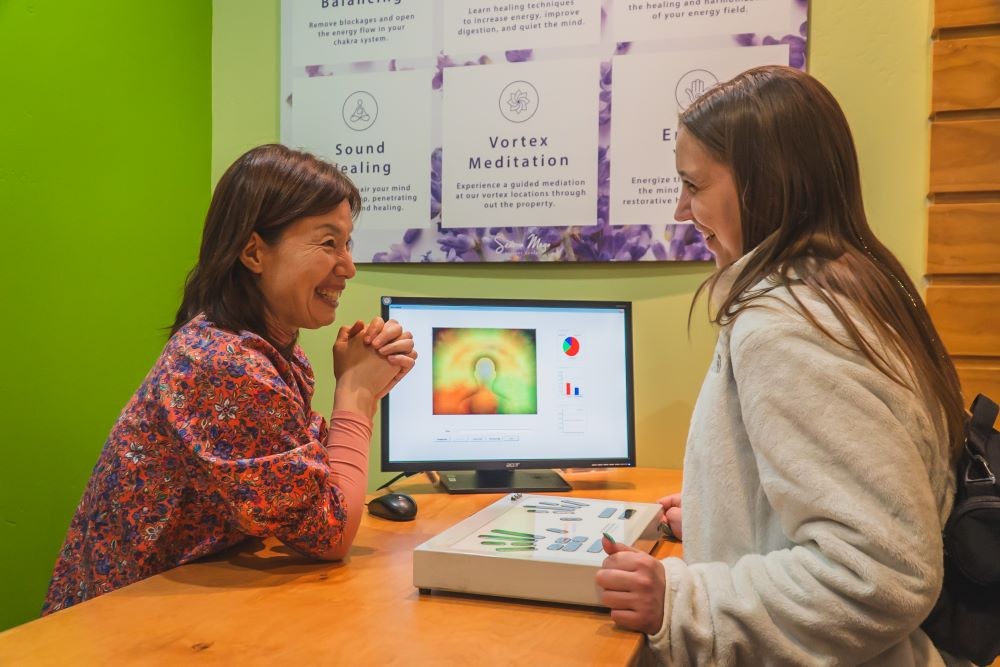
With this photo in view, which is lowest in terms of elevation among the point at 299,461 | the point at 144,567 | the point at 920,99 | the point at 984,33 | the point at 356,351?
the point at 144,567

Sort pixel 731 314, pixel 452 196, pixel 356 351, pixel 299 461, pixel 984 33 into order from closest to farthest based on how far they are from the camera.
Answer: pixel 731 314
pixel 299 461
pixel 356 351
pixel 984 33
pixel 452 196

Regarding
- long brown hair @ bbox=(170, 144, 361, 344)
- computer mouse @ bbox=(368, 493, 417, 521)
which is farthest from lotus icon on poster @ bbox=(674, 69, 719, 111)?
computer mouse @ bbox=(368, 493, 417, 521)

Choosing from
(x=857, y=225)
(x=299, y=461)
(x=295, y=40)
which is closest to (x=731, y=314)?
(x=857, y=225)

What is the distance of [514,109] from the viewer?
7.15 ft

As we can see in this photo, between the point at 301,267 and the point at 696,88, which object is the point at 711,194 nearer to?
the point at 301,267

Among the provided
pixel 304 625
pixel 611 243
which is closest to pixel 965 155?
pixel 611 243

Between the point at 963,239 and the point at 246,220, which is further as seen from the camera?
the point at 963,239

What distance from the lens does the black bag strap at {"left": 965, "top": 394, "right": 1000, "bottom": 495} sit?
3.00ft

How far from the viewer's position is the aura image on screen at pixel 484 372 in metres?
1.86

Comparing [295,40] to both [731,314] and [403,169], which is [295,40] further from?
[731,314]

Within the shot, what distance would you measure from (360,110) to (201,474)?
140 centimetres

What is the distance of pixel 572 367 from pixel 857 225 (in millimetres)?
962

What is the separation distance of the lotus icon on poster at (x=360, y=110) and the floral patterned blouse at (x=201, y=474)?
119cm

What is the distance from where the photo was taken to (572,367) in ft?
6.29
